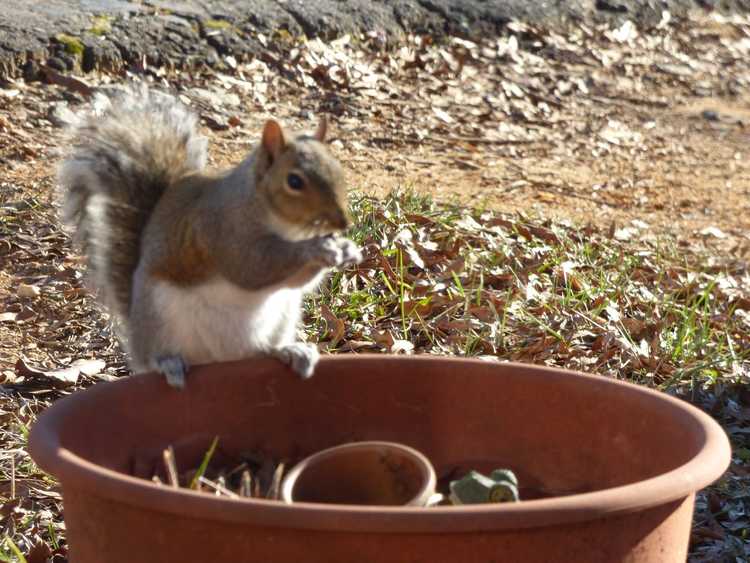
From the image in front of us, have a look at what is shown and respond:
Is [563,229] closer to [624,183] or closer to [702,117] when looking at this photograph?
[624,183]

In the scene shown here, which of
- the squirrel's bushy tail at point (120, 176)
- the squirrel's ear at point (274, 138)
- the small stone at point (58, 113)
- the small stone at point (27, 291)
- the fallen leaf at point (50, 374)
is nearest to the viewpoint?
the squirrel's ear at point (274, 138)

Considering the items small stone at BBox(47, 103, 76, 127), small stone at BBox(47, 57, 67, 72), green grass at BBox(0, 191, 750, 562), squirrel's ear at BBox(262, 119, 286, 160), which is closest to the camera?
squirrel's ear at BBox(262, 119, 286, 160)

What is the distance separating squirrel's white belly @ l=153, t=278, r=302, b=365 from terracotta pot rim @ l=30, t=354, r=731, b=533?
0.72m

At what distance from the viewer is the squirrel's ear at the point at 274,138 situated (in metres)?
2.17

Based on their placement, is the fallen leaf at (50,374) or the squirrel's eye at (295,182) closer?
the squirrel's eye at (295,182)

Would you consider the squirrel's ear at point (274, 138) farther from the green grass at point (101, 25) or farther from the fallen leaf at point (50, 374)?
the green grass at point (101, 25)

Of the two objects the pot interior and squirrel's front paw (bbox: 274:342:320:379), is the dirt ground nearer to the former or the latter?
squirrel's front paw (bbox: 274:342:320:379)

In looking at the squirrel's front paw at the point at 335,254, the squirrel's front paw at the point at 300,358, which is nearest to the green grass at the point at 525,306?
the squirrel's front paw at the point at 300,358

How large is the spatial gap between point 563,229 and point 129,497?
2667 mm

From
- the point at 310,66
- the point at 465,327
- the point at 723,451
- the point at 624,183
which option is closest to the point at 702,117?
the point at 624,183

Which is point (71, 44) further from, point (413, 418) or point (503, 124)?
point (413, 418)

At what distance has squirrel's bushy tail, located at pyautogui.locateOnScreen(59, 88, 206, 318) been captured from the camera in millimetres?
2539

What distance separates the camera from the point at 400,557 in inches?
55.1

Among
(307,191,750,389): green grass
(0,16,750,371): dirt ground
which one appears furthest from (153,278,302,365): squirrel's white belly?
(0,16,750,371): dirt ground
